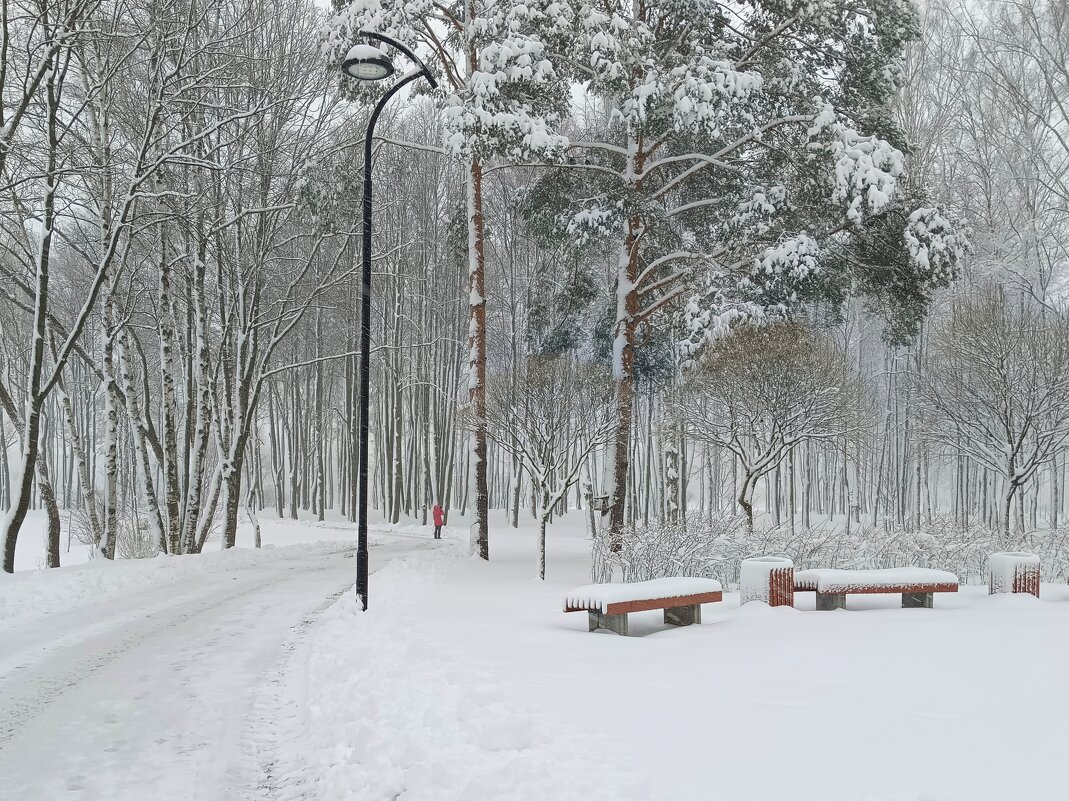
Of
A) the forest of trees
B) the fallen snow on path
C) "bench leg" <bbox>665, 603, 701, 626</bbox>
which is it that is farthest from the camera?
the forest of trees

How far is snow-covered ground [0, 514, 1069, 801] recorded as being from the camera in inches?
159

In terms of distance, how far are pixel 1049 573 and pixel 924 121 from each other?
19.7 metres

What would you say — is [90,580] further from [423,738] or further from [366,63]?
[423,738]

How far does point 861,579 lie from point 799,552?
3.24 m

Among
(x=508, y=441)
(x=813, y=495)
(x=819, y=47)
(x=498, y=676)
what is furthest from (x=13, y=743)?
(x=813, y=495)

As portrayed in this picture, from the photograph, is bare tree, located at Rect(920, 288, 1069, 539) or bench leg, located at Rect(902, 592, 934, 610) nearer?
bench leg, located at Rect(902, 592, 934, 610)

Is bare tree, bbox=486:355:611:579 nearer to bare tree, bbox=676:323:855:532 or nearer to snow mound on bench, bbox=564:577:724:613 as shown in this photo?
bare tree, bbox=676:323:855:532

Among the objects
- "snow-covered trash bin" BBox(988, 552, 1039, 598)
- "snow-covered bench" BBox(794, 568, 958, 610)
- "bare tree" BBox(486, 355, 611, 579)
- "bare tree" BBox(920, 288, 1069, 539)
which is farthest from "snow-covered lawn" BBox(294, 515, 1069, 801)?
"bare tree" BBox(920, 288, 1069, 539)

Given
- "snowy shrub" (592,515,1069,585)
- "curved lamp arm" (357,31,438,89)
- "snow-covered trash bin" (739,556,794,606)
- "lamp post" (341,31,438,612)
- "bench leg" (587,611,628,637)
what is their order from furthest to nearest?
"snowy shrub" (592,515,1069,585) → "curved lamp arm" (357,31,438,89) → "snow-covered trash bin" (739,556,794,606) → "lamp post" (341,31,438,612) → "bench leg" (587,611,628,637)

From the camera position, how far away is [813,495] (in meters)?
46.8

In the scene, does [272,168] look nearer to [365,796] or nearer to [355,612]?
[355,612]

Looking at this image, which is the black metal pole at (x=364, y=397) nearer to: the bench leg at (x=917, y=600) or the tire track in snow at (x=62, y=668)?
the tire track in snow at (x=62, y=668)

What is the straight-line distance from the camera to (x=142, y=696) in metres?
6.23

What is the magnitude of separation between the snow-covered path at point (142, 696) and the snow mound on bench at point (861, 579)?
652cm
